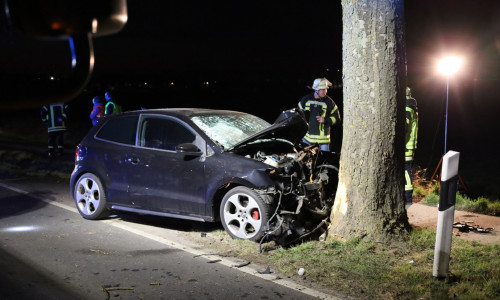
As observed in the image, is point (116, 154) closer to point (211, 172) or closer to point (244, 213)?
point (211, 172)

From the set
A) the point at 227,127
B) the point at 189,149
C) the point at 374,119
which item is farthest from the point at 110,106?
the point at 374,119

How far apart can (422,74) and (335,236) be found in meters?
Answer: 29.4

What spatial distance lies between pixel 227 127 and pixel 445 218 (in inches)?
132

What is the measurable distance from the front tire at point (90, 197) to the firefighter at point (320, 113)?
3.69 metres

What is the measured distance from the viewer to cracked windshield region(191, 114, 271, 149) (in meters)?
6.77

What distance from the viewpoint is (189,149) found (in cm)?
647

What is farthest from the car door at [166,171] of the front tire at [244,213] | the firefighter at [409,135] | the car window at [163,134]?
the firefighter at [409,135]

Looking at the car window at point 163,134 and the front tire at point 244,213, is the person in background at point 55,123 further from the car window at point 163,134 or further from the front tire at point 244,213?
the front tire at point 244,213

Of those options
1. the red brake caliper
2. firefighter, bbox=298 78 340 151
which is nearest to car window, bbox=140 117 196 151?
the red brake caliper

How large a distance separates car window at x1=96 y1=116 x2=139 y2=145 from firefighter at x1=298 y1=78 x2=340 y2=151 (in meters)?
3.22

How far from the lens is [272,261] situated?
554cm

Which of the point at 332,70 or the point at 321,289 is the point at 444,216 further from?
the point at 332,70

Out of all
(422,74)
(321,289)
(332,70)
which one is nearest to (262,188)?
(321,289)

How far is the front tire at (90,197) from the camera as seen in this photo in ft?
24.3
